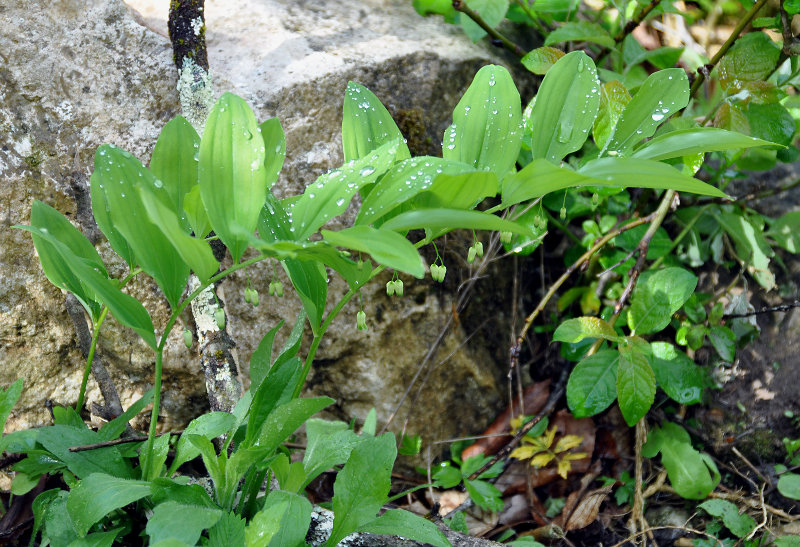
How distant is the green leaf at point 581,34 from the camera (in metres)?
1.90

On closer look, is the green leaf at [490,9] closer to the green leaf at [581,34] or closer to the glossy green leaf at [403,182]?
the green leaf at [581,34]

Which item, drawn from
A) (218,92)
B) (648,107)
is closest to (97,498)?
(648,107)

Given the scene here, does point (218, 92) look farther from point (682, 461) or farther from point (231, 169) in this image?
point (682, 461)

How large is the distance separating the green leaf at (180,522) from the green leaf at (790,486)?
4.80 feet

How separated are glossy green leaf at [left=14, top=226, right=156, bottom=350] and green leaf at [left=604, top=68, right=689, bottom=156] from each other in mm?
788

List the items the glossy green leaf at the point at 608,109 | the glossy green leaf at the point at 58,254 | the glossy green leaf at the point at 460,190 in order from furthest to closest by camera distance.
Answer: the glossy green leaf at the point at 608,109 < the glossy green leaf at the point at 58,254 < the glossy green leaf at the point at 460,190

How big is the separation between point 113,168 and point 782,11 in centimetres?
170

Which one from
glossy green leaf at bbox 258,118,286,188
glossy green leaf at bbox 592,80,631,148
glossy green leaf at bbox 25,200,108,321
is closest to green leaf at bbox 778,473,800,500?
glossy green leaf at bbox 592,80,631,148

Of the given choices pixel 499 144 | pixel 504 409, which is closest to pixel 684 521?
pixel 504 409

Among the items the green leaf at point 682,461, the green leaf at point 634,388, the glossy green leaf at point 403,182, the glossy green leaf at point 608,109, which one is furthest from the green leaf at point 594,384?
the glossy green leaf at point 403,182

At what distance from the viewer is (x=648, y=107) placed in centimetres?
105

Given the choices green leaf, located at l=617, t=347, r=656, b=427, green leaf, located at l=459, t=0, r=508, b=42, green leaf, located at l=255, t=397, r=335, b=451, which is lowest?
green leaf, located at l=617, t=347, r=656, b=427

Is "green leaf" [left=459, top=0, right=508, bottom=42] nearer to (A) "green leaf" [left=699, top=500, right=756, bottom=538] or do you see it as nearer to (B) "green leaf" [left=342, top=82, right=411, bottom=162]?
(B) "green leaf" [left=342, top=82, right=411, bottom=162]

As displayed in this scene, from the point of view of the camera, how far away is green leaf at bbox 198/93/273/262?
0.88 meters
